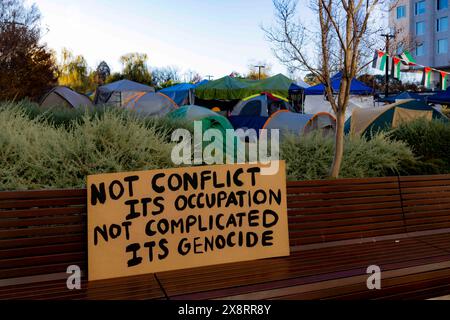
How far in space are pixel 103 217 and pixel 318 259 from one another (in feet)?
5.05

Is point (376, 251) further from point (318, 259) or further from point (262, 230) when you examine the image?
point (262, 230)

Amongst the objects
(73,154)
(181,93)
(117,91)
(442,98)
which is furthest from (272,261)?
(181,93)

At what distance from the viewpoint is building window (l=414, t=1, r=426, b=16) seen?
5969 centimetres

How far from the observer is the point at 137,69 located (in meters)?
58.7

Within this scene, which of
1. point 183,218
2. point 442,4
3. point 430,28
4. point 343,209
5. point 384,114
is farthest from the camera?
point 430,28

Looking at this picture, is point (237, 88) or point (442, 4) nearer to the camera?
point (237, 88)

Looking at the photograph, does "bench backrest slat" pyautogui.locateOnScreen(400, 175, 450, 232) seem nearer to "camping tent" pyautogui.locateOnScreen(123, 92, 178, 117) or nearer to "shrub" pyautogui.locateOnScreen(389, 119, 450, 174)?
"shrub" pyautogui.locateOnScreen(389, 119, 450, 174)

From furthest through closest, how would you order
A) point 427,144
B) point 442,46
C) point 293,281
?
point 442,46 < point 427,144 < point 293,281

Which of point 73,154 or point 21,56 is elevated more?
point 21,56

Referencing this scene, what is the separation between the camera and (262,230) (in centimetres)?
355

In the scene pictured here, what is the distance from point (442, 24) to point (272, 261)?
63.0m

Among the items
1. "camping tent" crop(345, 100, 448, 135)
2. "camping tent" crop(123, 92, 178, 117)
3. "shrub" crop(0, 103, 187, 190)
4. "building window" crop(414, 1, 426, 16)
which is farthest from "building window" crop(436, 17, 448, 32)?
"shrub" crop(0, 103, 187, 190)

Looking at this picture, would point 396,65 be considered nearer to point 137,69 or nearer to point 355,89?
point 355,89
